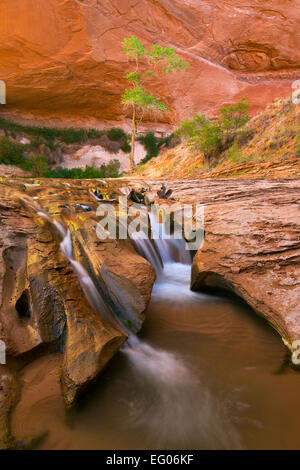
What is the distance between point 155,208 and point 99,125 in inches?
950

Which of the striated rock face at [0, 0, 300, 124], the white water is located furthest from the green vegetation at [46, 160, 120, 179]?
the white water

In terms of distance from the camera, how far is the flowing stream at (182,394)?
138 centimetres

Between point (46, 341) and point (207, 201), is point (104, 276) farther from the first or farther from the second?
point (207, 201)

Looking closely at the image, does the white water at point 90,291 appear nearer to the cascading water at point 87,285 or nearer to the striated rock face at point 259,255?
the cascading water at point 87,285

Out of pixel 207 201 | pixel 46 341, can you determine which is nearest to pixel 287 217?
pixel 207 201

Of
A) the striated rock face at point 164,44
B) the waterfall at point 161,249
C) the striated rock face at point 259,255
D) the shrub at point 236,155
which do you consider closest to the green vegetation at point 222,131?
the shrub at point 236,155

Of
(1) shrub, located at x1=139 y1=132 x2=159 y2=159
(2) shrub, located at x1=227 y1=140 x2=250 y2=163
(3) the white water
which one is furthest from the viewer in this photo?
(1) shrub, located at x1=139 y1=132 x2=159 y2=159

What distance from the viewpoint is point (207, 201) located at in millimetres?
4289

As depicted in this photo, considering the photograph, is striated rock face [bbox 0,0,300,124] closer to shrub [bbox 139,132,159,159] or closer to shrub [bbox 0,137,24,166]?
shrub [bbox 139,132,159,159]

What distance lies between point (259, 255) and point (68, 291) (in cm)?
220

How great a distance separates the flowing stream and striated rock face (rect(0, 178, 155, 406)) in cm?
14

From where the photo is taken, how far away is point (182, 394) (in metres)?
1.73

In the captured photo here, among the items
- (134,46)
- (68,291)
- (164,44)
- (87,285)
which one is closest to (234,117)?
(134,46)

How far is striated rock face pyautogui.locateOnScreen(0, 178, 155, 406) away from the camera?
1.75 m
